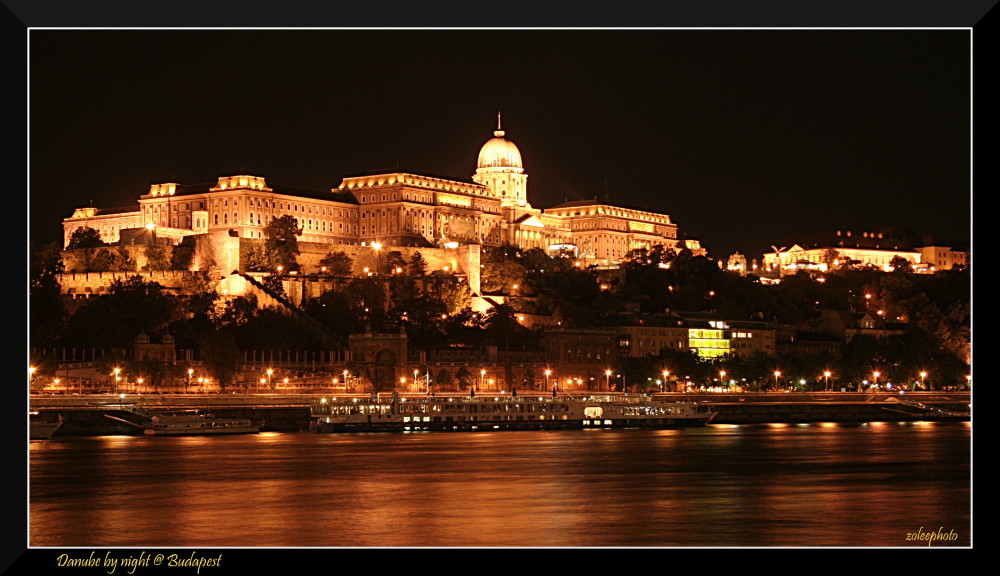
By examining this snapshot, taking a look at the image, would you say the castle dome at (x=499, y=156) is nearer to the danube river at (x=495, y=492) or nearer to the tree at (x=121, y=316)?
the tree at (x=121, y=316)

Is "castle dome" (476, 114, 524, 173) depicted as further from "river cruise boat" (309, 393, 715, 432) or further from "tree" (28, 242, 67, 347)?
"river cruise boat" (309, 393, 715, 432)

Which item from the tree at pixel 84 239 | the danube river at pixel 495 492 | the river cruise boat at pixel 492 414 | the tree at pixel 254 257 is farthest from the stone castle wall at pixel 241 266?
the danube river at pixel 495 492

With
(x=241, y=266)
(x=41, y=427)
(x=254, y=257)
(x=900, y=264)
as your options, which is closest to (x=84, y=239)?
(x=241, y=266)

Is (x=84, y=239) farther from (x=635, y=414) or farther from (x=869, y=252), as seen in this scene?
(x=869, y=252)
